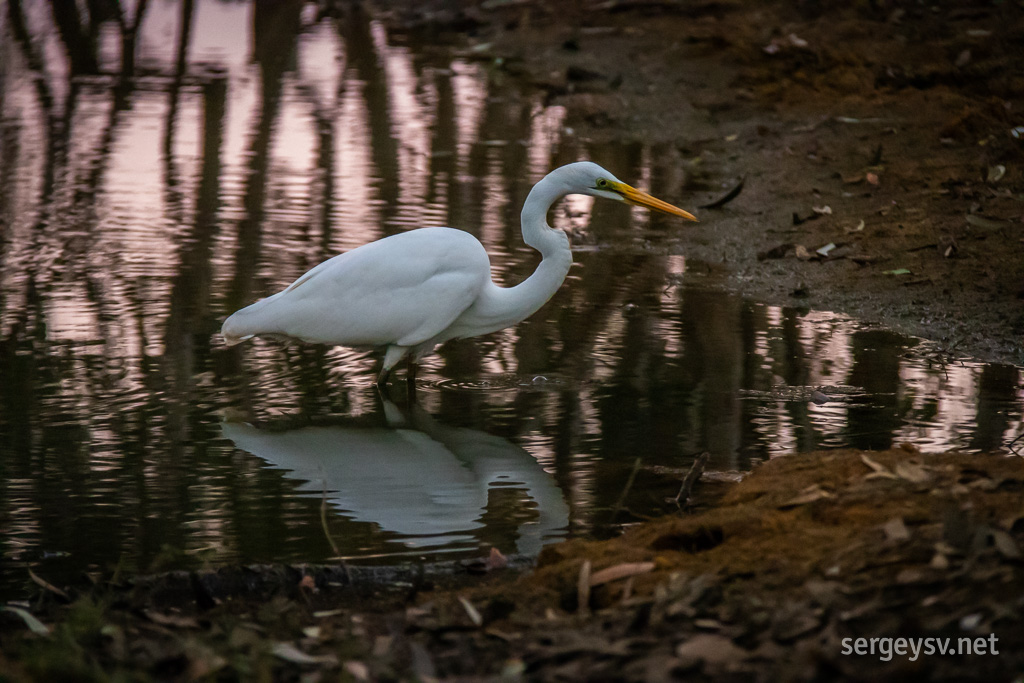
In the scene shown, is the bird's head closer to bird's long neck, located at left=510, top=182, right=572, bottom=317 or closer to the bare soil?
bird's long neck, located at left=510, top=182, right=572, bottom=317

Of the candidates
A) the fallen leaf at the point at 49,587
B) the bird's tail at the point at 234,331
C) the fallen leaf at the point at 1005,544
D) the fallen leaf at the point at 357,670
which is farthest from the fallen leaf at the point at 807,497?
the bird's tail at the point at 234,331

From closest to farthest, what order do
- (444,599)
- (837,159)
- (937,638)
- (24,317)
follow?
(937,638), (444,599), (24,317), (837,159)

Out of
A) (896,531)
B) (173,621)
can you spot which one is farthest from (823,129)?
(173,621)

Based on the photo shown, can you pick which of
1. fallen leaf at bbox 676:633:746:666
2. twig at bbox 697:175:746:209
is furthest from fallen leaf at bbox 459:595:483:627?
twig at bbox 697:175:746:209

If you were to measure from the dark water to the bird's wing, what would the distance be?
328 millimetres

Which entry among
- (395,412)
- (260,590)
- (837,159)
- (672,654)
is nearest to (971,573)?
(672,654)

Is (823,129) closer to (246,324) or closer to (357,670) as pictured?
(246,324)

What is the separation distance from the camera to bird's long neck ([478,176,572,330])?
6.23 m

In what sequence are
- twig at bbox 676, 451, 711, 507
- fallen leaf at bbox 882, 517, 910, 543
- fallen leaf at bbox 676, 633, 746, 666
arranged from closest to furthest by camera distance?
fallen leaf at bbox 676, 633, 746, 666 → fallen leaf at bbox 882, 517, 910, 543 → twig at bbox 676, 451, 711, 507

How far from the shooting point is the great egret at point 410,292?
604cm

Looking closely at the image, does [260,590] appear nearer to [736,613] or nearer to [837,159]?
[736,613]

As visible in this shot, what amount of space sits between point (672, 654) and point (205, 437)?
9.64 ft

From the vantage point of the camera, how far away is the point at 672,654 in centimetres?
312

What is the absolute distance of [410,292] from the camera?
604cm
